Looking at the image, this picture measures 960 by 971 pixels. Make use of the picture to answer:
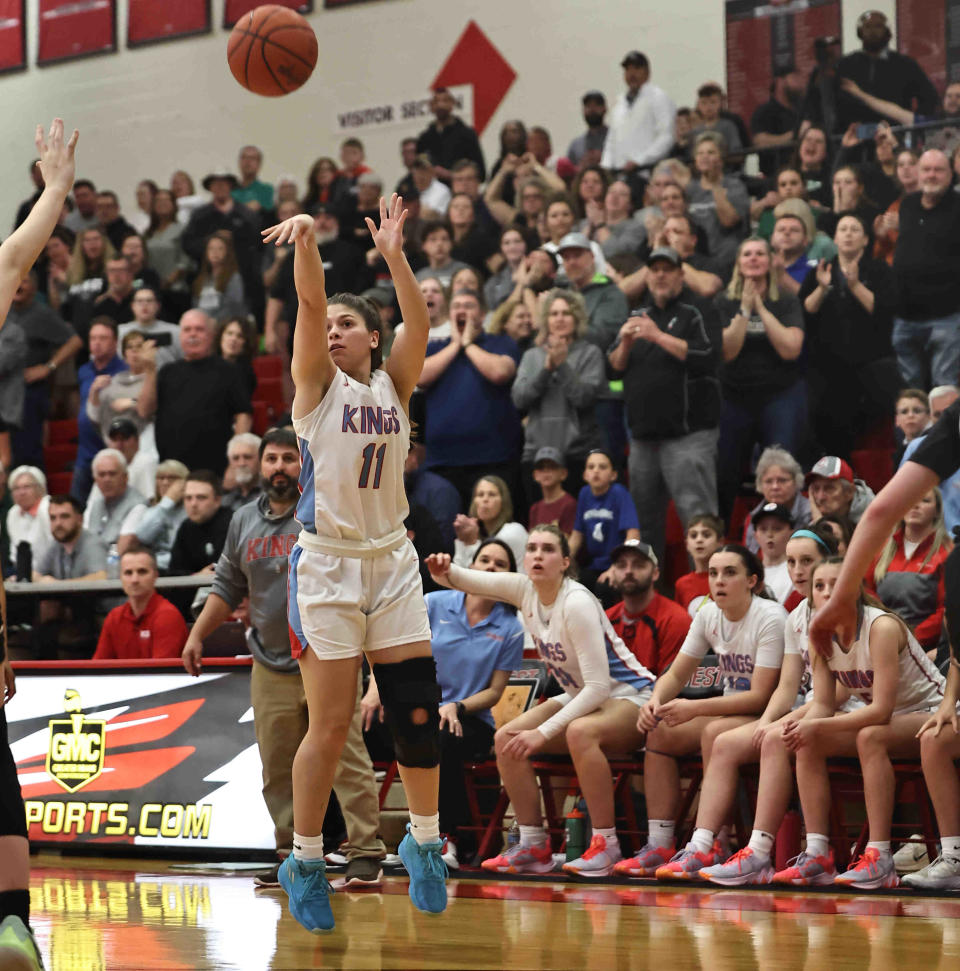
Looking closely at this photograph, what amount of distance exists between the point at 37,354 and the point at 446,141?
467 centimetres

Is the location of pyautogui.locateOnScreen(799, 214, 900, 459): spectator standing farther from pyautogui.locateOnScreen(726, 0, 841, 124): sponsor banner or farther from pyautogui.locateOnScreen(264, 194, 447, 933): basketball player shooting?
pyautogui.locateOnScreen(264, 194, 447, 933): basketball player shooting

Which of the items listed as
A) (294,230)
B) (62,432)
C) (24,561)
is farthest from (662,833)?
(62,432)

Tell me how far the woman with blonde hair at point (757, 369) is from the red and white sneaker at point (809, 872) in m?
3.99

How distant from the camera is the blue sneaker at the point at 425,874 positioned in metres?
5.05

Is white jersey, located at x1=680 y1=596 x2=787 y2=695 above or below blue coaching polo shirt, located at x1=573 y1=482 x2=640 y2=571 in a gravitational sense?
below

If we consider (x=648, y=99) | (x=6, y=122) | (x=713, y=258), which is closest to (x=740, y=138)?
(x=648, y=99)

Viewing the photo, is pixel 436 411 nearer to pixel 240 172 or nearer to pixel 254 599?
pixel 254 599

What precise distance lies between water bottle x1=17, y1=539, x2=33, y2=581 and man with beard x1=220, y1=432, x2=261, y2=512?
1479 mm

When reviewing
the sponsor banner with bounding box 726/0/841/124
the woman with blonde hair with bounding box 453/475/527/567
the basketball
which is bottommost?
the woman with blonde hair with bounding box 453/475/527/567

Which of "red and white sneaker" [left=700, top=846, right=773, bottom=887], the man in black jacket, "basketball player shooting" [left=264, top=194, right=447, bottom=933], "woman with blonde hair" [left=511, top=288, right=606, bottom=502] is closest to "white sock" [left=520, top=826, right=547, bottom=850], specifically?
"red and white sneaker" [left=700, top=846, right=773, bottom=887]

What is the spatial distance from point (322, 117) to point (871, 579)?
12372 mm

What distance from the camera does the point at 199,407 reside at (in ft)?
39.1

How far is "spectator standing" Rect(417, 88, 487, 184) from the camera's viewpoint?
49.0 ft

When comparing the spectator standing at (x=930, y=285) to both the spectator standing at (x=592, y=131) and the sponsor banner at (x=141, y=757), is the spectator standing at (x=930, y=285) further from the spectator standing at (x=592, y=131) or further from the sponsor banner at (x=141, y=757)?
the sponsor banner at (x=141, y=757)
